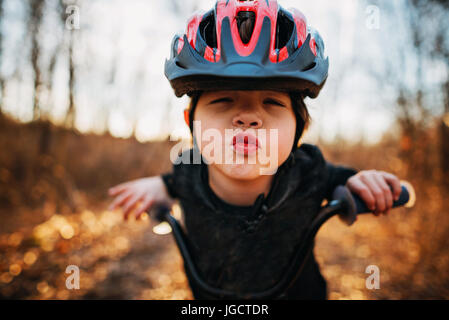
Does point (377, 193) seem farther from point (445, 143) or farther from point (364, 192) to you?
point (445, 143)

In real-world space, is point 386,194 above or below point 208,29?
below

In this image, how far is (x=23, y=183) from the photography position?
21.4ft

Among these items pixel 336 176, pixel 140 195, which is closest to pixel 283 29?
pixel 336 176

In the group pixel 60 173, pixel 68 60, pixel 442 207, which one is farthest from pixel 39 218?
pixel 442 207

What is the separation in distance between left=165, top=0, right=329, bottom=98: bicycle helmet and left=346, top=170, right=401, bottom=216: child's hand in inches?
21.7

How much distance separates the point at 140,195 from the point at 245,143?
0.86m

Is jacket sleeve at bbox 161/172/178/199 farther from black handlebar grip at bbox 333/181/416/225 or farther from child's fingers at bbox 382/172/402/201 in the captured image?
child's fingers at bbox 382/172/402/201

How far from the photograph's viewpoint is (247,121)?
1161 mm

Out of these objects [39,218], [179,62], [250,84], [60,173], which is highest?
[179,62]

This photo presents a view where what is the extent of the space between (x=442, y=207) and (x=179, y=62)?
4.34 metres

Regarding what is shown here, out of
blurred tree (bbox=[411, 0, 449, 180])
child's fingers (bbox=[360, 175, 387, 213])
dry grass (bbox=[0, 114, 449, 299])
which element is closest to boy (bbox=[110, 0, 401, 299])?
child's fingers (bbox=[360, 175, 387, 213])

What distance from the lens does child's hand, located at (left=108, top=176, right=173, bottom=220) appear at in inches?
62.6

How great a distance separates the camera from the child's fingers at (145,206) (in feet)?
5.19

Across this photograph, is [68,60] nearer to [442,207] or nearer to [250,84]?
[250,84]
